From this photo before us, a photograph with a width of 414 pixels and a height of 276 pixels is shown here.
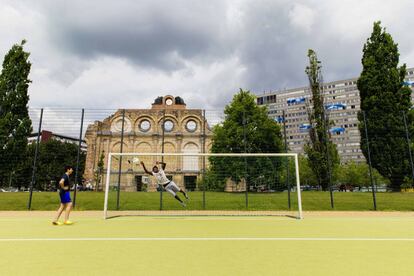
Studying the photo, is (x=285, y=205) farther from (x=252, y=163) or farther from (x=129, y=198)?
(x=129, y=198)

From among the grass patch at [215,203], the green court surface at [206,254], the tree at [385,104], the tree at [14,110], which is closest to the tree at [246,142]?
the grass patch at [215,203]

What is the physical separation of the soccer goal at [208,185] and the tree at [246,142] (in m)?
0.06

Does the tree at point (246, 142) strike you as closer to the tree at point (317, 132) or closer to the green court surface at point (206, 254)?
the tree at point (317, 132)

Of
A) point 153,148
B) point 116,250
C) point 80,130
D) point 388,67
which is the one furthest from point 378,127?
point 153,148

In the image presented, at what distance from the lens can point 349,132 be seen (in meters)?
112

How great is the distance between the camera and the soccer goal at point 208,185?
14023 mm

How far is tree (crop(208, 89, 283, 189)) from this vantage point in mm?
15656

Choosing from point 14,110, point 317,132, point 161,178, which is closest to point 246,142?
point 317,132

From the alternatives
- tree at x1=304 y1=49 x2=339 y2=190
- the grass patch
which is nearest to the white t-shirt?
the grass patch

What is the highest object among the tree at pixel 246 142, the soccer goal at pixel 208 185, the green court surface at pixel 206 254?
the tree at pixel 246 142

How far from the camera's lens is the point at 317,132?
2481 centimetres

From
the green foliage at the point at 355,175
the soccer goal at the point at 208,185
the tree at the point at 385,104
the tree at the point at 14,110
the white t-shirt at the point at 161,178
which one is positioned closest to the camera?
the white t-shirt at the point at 161,178

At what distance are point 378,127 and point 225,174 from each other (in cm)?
1523

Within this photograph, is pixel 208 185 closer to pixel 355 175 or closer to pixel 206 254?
pixel 206 254
